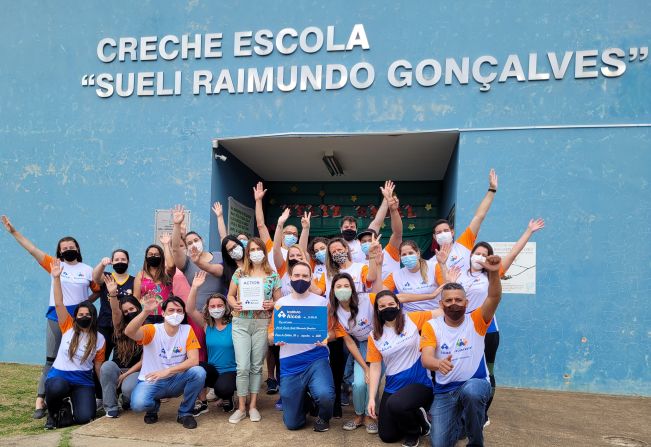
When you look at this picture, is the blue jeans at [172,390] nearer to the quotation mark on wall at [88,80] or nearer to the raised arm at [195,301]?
the raised arm at [195,301]

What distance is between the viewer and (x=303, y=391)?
4.67 metres

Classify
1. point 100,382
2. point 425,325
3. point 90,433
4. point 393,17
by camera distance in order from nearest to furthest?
point 425,325
point 90,433
point 100,382
point 393,17

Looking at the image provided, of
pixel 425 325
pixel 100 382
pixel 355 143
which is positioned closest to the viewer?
pixel 425 325

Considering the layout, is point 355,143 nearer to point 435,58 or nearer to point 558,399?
point 435,58

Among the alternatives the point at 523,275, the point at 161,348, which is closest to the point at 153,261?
the point at 161,348

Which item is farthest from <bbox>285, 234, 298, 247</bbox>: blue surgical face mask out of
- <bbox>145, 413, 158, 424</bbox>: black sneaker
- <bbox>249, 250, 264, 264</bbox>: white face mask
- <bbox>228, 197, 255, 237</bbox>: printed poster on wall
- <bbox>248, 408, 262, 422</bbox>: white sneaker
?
<bbox>228, 197, 255, 237</bbox>: printed poster on wall

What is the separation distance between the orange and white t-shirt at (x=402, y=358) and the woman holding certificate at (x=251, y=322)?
116 centimetres

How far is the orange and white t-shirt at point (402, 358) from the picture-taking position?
4301 millimetres

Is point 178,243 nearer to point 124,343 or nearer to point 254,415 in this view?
point 124,343

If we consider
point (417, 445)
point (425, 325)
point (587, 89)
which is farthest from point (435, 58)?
point (417, 445)

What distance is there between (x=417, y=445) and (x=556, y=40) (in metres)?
5.31

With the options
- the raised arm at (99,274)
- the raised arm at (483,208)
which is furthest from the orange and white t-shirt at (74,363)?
the raised arm at (483,208)

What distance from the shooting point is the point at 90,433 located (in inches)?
178

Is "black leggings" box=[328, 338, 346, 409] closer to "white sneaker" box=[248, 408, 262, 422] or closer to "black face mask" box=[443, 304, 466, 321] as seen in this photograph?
"white sneaker" box=[248, 408, 262, 422]
